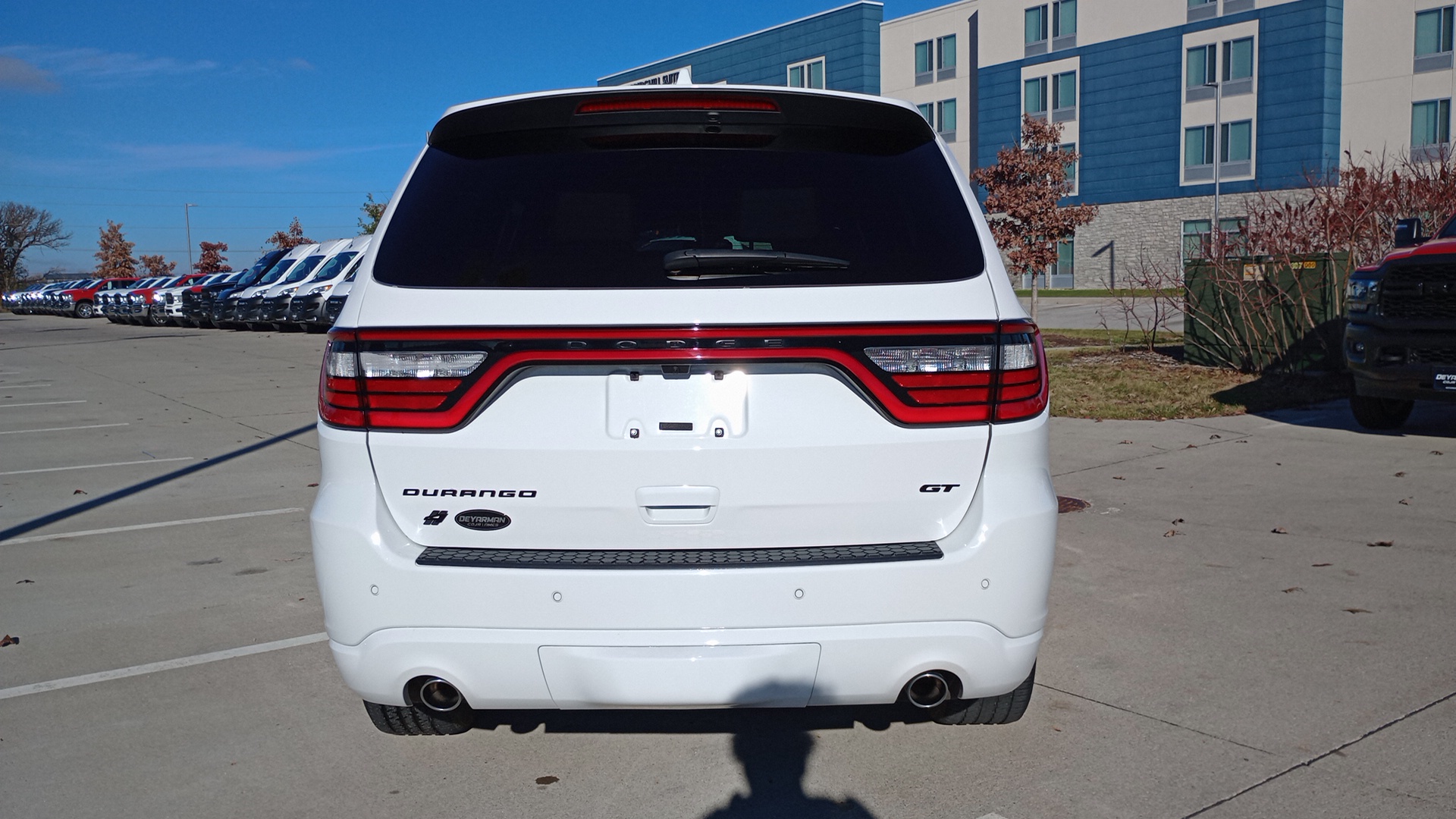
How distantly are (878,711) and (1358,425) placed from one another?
300 inches

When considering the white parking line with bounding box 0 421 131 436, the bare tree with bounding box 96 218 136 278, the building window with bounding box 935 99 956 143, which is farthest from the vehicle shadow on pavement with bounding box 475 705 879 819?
the bare tree with bounding box 96 218 136 278

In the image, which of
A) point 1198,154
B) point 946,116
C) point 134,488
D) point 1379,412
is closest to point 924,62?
point 946,116

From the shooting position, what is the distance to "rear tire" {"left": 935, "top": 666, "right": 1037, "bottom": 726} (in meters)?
3.46

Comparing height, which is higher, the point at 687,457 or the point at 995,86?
the point at 995,86

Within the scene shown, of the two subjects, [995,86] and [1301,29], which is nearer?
[1301,29]

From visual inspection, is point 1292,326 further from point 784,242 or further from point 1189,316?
point 784,242

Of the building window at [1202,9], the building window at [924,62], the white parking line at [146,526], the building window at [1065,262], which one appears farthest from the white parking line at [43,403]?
the building window at [924,62]

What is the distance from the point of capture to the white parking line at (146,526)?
275 inches

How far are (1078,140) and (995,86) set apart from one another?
4586 mm

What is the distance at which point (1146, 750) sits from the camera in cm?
360

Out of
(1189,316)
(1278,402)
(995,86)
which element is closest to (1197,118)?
(995,86)

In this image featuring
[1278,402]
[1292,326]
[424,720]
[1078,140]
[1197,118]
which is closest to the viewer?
[424,720]

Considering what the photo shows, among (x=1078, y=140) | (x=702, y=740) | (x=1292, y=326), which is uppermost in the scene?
(x=1078, y=140)

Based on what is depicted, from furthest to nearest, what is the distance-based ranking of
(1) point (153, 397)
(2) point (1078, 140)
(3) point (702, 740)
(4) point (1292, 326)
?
1. (2) point (1078, 140)
2. (1) point (153, 397)
3. (4) point (1292, 326)
4. (3) point (702, 740)
